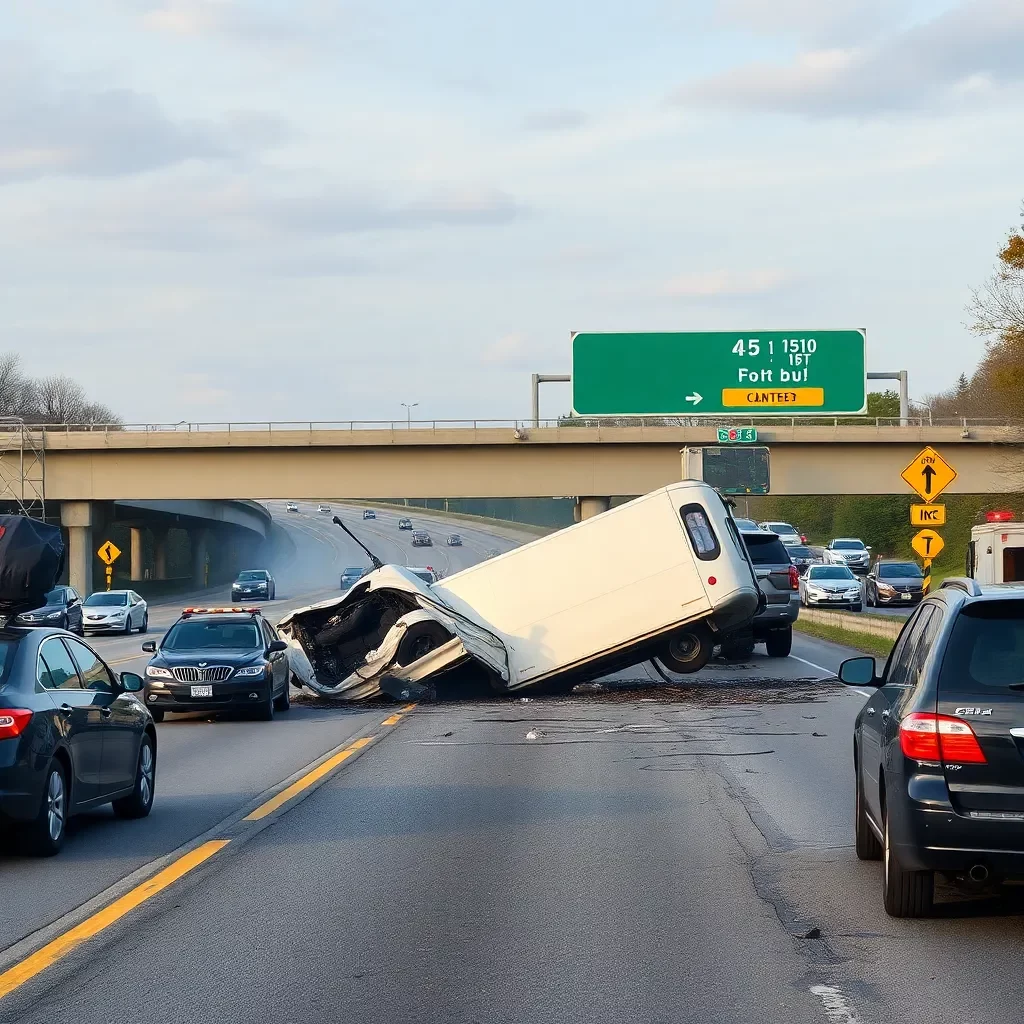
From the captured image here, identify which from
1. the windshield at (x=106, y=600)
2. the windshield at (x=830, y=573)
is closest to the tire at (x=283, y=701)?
the windshield at (x=106, y=600)

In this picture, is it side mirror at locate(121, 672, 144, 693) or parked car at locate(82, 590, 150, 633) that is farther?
parked car at locate(82, 590, 150, 633)

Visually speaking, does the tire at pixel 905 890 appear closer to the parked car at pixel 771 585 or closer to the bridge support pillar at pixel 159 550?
the parked car at pixel 771 585

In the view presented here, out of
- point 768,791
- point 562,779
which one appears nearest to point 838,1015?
point 768,791

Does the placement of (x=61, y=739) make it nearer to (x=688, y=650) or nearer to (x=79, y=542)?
(x=688, y=650)

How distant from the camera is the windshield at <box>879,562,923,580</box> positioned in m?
54.2

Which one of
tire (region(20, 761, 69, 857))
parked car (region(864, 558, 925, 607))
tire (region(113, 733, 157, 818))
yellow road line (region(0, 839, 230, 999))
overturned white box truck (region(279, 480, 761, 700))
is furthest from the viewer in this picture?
parked car (region(864, 558, 925, 607))

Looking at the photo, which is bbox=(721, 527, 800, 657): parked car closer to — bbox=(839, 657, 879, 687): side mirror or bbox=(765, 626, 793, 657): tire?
bbox=(765, 626, 793, 657): tire

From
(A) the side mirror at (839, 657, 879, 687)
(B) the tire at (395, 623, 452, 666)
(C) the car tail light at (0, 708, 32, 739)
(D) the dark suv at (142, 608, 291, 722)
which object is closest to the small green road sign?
(B) the tire at (395, 623, 452, 666)

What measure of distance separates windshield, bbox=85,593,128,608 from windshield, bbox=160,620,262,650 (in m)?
29.1

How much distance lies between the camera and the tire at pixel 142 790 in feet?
38.1

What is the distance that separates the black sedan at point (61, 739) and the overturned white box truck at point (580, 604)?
32.4ft

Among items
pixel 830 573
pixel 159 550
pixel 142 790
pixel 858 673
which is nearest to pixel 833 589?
pixel 830 573

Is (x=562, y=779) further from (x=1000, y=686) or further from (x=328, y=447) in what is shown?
(x=328, y=447)

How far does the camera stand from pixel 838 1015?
615 centimetres
